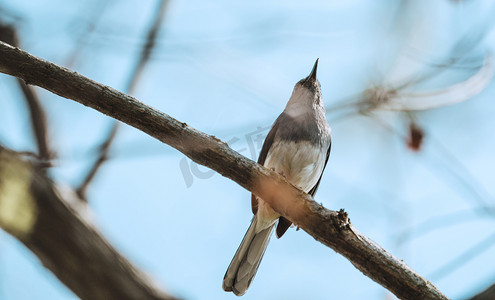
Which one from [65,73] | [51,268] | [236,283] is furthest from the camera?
[236,283]

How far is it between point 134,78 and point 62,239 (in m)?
1.91

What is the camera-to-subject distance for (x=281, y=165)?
13.3 feet

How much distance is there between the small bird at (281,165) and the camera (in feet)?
12.9

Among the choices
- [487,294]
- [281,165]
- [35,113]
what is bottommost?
[487,294]

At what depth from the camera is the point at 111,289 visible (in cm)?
283

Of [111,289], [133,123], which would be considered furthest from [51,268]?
[133,123]

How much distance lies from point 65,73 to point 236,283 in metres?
2.14

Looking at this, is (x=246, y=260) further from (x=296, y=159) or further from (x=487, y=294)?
(x=487, y=294)

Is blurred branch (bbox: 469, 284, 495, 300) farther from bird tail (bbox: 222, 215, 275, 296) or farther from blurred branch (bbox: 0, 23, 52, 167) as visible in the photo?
blurred branch (bbox: 0, 23, 52, 167)

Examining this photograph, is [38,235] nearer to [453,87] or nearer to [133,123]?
[133,123]

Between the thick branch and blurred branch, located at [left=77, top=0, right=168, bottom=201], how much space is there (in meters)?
1.25

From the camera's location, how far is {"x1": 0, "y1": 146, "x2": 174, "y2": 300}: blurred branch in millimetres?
2848

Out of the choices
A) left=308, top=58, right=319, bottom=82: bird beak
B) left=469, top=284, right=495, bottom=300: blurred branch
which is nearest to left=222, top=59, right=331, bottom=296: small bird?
left=308, top=58, right=319, bottom=82: bird beak

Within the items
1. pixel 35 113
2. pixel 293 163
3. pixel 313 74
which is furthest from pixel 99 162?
pixel 313 74
